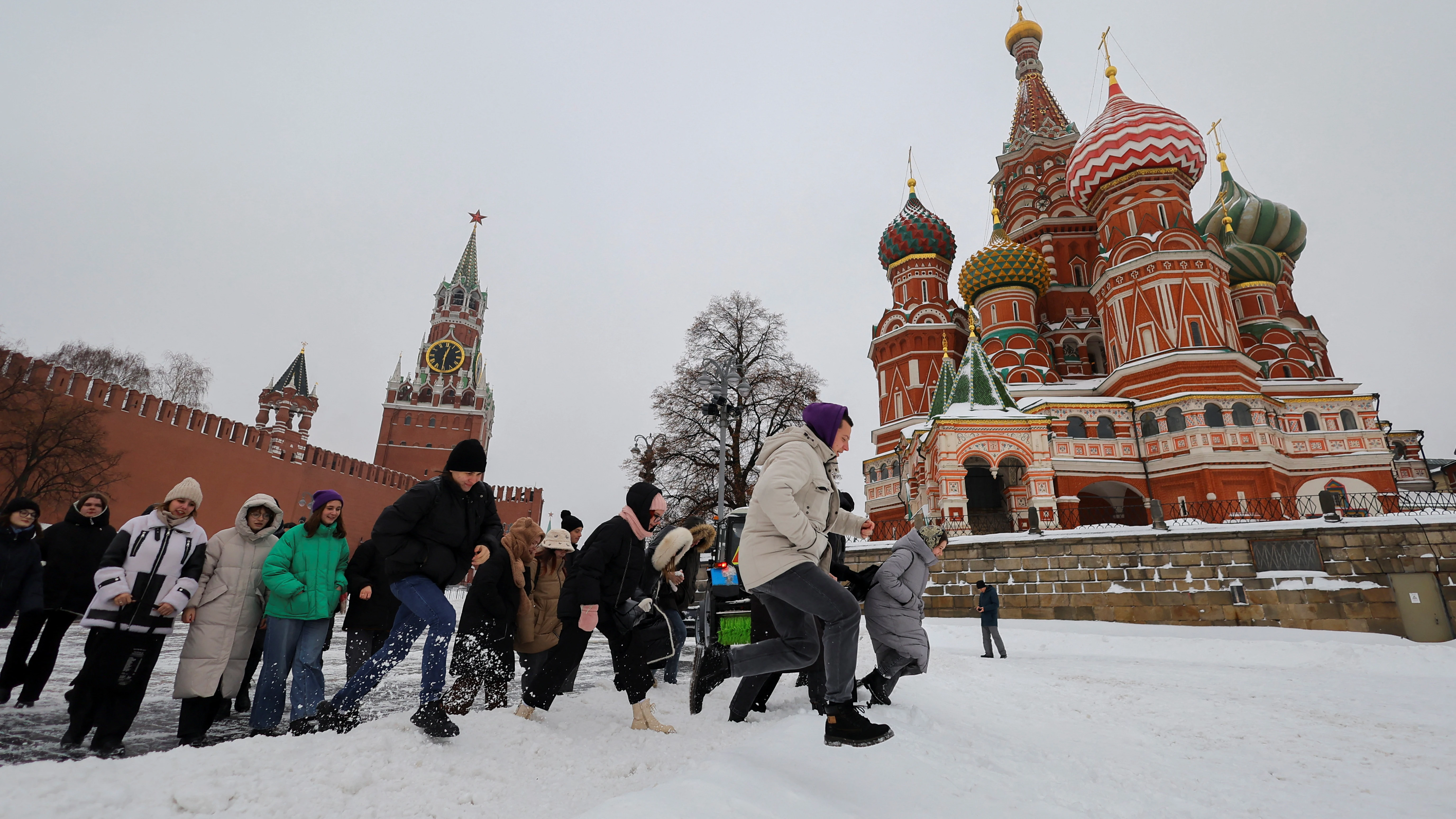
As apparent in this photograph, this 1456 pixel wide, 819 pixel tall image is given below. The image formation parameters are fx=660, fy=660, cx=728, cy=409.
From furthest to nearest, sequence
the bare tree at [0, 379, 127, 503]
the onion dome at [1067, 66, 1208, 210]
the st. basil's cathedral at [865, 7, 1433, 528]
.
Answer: the onion dome at [1067, 66, 1208, 210] → the st. basil's cathedral at [865, 7, 1433, 528] → the bare tree at [0, 379, 127, 503]

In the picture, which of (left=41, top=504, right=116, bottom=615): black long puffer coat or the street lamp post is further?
the street lamp post

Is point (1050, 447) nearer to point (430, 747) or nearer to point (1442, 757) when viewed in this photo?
point (1442, 757)

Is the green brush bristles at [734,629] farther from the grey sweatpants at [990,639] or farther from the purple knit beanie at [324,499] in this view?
the grey sweatpants at [990,639]

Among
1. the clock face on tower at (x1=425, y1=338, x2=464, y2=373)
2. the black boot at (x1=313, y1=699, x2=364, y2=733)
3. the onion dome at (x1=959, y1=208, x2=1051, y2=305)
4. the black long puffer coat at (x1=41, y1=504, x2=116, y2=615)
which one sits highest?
the clock face on tower at (x1=425, y1=338, x2=464, y2=373)

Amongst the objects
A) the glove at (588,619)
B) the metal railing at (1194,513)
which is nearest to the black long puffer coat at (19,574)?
the glove at (588,619)

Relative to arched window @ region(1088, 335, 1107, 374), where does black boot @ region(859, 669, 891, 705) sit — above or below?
below

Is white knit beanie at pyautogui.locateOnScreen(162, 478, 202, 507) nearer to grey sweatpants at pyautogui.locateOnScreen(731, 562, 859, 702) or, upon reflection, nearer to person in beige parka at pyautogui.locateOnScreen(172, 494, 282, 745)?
person in beige parka at pyautogui.locateOnScreen(172, 494, 282, 745)

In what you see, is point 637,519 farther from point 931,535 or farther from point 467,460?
point 931,535

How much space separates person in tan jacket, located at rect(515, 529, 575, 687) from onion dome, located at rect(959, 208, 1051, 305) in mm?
25895

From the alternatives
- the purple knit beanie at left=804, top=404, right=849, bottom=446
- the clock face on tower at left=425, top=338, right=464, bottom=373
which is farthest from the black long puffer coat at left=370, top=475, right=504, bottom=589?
the clock face on tower at left=425, top=338, right=464, bottom=373

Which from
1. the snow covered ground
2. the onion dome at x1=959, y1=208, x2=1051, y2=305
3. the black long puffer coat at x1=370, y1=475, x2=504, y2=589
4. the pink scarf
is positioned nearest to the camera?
the snow covered ground

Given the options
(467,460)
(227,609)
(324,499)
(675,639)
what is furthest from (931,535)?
(227,609)

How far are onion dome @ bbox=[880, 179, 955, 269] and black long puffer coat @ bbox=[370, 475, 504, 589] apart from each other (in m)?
29.6

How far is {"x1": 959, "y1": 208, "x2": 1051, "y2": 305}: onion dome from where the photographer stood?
2680cm
